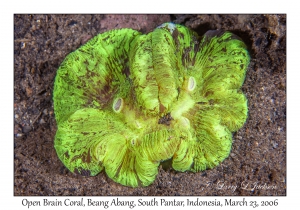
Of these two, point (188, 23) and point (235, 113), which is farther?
point (188, 23)

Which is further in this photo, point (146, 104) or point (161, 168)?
point (161, 168)

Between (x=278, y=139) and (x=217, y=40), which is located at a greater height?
(x=217, y=40)

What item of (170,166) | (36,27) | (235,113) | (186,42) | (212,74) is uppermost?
(36,27)

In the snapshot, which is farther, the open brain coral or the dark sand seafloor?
the dark sand seafloor

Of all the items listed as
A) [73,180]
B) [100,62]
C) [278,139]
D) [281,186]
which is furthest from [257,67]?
[73,180]

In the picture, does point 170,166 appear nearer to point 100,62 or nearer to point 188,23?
point 100,62
